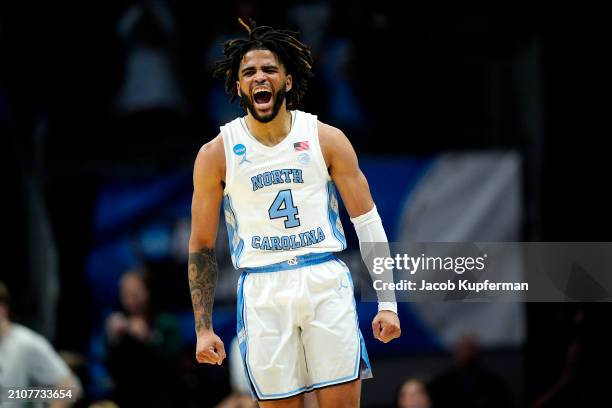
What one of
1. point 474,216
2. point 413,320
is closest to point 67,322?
point 413,320

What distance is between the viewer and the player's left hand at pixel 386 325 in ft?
19.5

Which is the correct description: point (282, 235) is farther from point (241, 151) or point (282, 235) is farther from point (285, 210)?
point (241, 151)

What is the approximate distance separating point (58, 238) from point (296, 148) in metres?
5.36

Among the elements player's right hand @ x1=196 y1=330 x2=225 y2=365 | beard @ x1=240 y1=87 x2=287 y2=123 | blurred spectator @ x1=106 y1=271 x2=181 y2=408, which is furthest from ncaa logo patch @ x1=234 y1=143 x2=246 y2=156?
blurred spectator @ x1=106 y1=271 x2=181 y2=408

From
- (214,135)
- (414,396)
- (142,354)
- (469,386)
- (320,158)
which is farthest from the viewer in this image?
(214,135)

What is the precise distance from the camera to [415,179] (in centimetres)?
1059

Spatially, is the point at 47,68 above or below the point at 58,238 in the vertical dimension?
above

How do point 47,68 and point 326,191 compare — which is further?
point 47,68

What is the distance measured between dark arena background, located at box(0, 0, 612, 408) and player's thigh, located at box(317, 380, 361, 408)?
4.13m

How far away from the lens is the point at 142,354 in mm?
9031

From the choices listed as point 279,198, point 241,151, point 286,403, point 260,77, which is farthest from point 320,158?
point 286,403

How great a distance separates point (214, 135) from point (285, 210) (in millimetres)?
4969

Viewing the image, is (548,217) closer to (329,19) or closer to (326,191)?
(329,19)

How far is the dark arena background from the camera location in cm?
1039
